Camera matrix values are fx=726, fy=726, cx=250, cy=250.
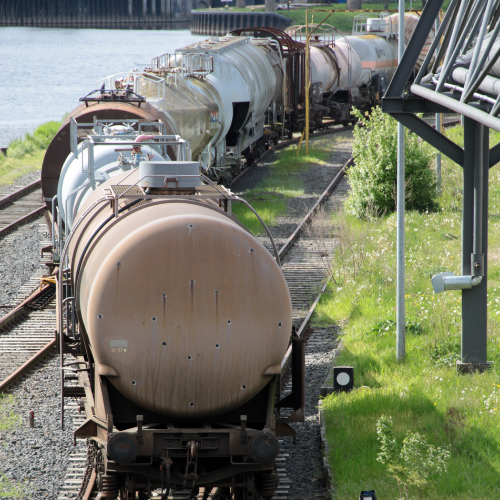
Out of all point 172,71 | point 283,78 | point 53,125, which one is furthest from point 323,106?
point 172,71

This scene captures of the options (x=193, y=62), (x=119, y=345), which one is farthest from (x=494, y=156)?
(x=193, y=62)

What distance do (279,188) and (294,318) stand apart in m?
11.6

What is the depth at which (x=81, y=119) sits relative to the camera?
563 inches

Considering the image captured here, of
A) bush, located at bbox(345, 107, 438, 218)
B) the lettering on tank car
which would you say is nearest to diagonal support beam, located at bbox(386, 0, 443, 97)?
the lettering on tank car

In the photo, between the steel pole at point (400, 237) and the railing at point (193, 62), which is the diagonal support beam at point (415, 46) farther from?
the railing at point (193, 62)

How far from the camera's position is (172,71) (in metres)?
20.0

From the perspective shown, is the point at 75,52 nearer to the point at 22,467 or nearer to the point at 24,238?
the point at 24,238

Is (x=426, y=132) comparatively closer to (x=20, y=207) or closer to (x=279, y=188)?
(x=279, y=188)

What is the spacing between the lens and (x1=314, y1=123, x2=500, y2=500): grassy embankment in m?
7.96

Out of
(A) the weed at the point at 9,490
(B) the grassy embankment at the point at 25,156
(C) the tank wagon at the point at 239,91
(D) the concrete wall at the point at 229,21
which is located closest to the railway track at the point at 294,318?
(A) the weed at the point at 9,490

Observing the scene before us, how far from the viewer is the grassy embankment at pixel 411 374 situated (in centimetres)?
796

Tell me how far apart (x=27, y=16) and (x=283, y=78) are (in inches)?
4311

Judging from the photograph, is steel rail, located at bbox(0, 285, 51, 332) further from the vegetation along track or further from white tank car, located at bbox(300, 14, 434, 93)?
white tank car, located at bbox(300, 14, 434, 93)

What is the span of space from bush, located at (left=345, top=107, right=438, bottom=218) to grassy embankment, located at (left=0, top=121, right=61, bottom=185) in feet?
46.2
